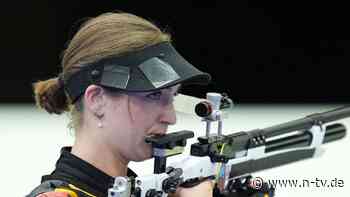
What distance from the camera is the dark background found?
200 inches

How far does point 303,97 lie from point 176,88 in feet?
12.3

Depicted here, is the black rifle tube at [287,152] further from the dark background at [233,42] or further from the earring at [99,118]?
the dark background at [233,42]

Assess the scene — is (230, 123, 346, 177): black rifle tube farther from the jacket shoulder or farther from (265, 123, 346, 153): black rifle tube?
the jacket shoulder

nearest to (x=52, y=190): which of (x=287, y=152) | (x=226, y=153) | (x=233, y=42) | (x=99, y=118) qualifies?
(x=99, y=118)

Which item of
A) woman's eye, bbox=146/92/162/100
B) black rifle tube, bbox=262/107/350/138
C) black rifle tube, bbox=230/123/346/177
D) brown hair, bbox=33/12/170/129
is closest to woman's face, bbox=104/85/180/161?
woman's eye, bbox=146/92/162/100

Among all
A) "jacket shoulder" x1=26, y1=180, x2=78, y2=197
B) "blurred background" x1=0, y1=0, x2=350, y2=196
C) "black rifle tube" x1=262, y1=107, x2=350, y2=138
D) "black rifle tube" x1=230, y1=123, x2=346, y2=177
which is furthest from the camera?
"blurred background" x1=0, y1=0, x2=350, y2=196

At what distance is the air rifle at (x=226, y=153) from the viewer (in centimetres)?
193

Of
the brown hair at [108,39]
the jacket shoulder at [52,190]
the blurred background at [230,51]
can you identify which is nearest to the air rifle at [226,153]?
the jacket shoulder at [52,190]

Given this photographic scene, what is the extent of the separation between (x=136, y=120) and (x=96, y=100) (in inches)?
3.9

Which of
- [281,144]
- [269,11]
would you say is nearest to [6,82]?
[269,11]

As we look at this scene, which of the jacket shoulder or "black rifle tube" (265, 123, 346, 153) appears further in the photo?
"black rifle tube" (265, 123, 346, 153)

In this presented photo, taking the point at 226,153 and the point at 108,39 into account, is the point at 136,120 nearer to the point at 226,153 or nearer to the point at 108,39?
the point at 108,39

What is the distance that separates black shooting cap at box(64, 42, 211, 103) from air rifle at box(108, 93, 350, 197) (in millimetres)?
133

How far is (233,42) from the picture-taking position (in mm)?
5418
